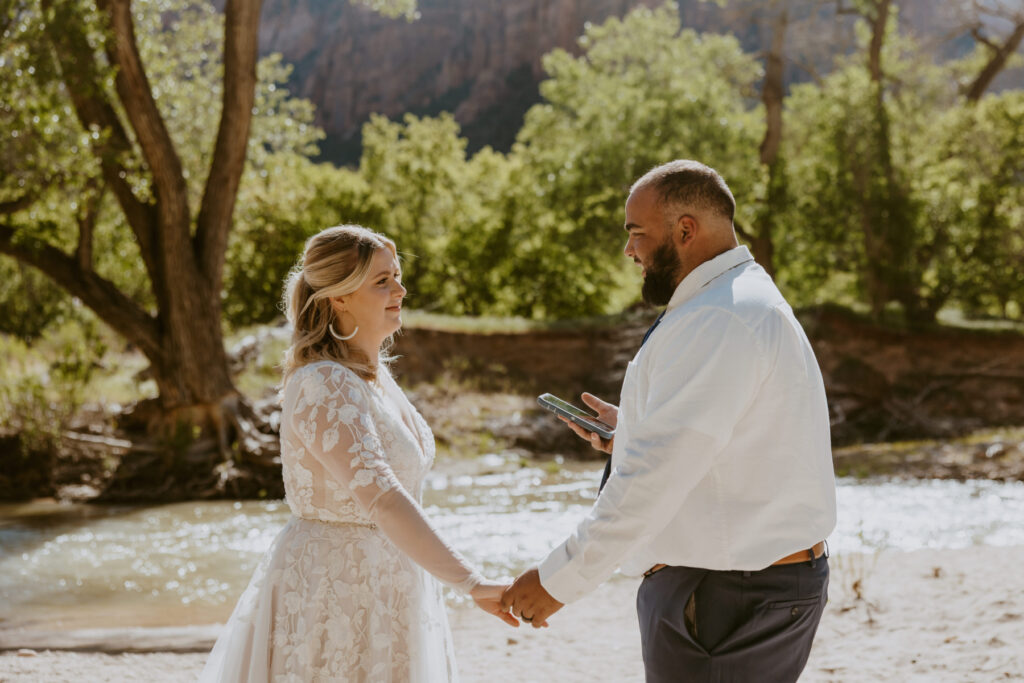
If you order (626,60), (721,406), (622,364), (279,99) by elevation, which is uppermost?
(626,60)

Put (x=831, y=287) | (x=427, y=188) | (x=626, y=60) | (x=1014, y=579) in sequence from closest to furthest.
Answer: (x=1014, y=579) → (x=626, y=60) → (x=831, y=287) → (x=427, y=188)

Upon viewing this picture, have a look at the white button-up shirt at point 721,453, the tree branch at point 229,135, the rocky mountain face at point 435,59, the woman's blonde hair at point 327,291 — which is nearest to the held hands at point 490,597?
the white button-up shirt at point 721,453

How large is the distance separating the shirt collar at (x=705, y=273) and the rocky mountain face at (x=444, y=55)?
100 metres

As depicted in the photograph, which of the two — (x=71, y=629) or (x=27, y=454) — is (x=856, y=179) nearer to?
(x=27, y=454)

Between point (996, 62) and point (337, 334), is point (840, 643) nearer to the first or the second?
point (337, 334)

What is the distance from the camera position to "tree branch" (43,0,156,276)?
36.9 ft

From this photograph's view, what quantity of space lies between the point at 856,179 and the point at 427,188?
2160cm

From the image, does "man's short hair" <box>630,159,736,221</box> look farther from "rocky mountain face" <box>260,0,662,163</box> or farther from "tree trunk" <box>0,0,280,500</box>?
"rocky mountain face" <box>260,0,662,163</box>

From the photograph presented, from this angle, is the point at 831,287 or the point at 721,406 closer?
the point at 721,406

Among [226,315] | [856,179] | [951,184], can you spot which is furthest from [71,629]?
[226,315]

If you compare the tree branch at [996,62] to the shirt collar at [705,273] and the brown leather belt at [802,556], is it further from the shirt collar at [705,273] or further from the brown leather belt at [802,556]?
the brown leather belt at [802,556]

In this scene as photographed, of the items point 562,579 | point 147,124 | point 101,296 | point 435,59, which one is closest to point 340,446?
point 562,579

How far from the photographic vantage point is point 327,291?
3.34 m

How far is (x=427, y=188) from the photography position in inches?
1614
